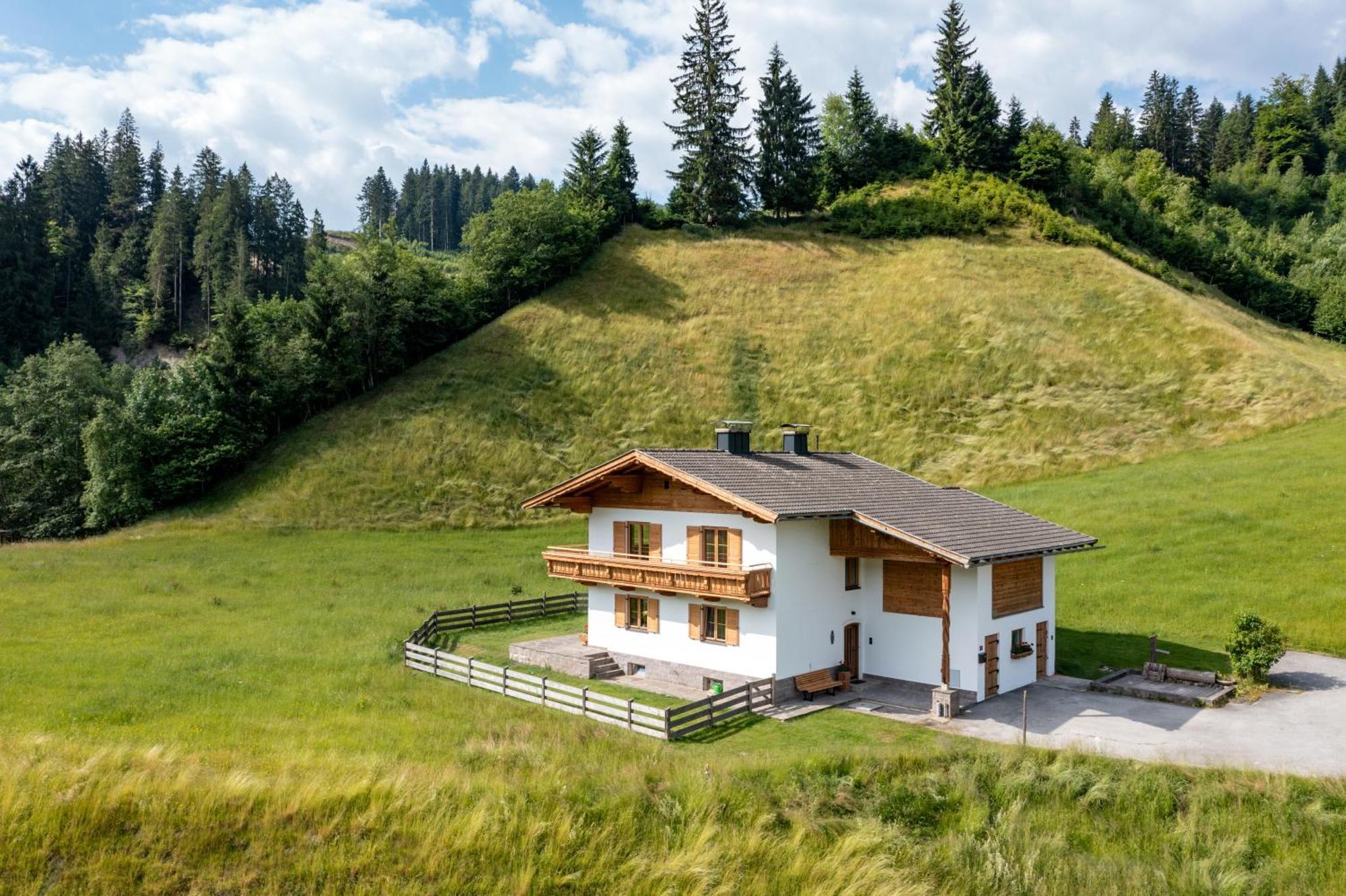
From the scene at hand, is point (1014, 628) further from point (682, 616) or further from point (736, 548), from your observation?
point (682, 616)

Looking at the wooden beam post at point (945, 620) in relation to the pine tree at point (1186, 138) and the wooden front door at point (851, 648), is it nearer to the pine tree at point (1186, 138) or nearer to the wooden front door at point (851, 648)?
the wooden front door at point (851, 648)

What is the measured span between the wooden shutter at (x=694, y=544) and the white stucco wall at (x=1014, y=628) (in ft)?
26.1

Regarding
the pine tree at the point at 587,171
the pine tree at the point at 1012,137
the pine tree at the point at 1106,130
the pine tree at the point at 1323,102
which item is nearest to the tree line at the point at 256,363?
the pine tree at the point at 587,171

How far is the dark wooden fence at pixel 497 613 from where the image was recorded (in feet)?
101

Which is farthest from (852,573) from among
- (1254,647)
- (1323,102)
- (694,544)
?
(1323,102)

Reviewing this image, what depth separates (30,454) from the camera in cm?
5728

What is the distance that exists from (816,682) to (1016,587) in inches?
263

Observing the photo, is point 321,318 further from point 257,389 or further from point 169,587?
point 169,587

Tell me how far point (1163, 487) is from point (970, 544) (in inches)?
950

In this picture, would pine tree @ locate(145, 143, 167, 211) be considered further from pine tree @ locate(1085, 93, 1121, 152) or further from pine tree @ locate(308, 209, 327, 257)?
pine tree @ locate(1085, 93, 1121, 152)

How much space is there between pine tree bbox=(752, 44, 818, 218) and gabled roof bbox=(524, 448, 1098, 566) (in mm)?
62668

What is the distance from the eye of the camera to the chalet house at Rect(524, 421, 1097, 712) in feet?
78.8

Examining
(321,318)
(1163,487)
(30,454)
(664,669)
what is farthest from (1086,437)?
(30,454)

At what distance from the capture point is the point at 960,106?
87.9m
